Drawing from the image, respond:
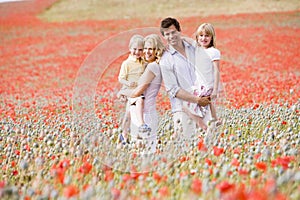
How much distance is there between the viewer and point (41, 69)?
1281cm

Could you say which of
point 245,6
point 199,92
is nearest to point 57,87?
point 199,92

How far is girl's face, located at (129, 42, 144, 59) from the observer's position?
14.3 ft

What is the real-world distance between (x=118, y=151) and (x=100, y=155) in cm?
20

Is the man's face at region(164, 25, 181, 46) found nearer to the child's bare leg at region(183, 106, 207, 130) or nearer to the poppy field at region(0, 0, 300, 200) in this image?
the poppy field at region(0, 0, 300, 200)

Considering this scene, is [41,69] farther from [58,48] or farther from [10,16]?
[10,16]

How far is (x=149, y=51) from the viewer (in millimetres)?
4258

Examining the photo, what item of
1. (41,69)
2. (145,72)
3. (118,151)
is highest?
(145,72)

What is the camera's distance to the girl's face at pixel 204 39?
15.8ft

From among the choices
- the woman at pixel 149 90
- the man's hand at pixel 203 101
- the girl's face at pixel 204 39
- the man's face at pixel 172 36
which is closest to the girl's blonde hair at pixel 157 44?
the woman at pixel 149 90

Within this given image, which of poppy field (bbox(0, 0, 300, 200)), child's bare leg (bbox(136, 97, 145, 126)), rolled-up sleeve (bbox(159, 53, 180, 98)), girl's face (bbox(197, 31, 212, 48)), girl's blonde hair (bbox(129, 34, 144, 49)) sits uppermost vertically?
girl's blonde hair (bbox(129, 34, 144, 49))

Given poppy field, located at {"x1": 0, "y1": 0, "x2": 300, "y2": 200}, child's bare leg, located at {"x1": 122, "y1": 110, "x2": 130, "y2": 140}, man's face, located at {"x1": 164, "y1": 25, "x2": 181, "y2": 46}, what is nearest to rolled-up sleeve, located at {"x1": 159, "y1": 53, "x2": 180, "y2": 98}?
man's face, located at {"x1": 164, "y1": 25, "x2": 181, "y2": 46}

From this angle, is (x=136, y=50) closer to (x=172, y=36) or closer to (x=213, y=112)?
(x=172, y=36)

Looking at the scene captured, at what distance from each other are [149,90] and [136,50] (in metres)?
0.34

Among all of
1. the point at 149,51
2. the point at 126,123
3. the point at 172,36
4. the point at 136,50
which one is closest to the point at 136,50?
the point at 136,50
